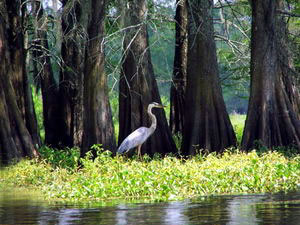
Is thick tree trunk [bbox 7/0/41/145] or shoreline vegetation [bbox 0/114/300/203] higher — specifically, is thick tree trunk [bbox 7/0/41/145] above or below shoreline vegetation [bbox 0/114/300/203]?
above

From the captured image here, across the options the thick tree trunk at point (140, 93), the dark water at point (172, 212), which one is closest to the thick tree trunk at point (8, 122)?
the thick tree trunk at point (140, 93)

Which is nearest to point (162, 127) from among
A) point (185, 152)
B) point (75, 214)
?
point (185, 152)

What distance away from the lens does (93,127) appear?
60.9ft

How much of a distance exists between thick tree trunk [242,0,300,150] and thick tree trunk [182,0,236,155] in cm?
73

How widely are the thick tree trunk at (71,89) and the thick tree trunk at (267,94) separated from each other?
18.9 ft

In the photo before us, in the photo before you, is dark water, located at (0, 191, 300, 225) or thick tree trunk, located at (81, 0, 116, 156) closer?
dark water, located at (0, 191, 300, 225)

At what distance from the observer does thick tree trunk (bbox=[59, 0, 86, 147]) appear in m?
23.8

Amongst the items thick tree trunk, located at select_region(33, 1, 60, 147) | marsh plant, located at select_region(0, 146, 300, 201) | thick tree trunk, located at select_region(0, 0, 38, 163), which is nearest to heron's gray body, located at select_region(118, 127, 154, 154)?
marsh plant, located at select_region(0, 146, 300, 201)

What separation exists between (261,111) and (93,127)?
4225 mm

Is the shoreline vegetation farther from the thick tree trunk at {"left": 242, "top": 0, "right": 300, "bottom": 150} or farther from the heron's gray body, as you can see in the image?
the thick tree trunk at {"left": 242, "top": 0, "right": 300, "bottom": 150}

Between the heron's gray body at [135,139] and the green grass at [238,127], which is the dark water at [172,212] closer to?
the heron's gray body at [135,139]

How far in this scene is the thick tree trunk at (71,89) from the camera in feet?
78.0

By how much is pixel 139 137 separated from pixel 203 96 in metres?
2.30

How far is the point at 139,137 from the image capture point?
1861 centimetres
